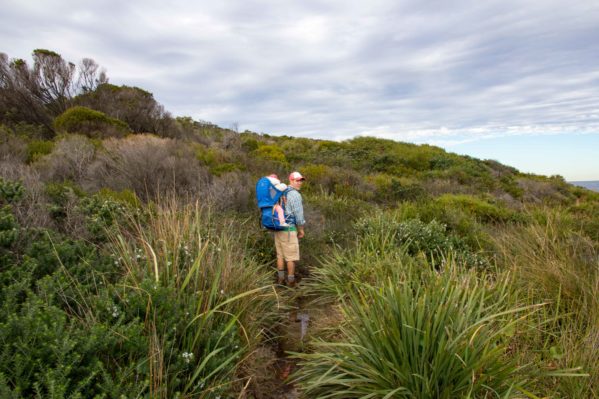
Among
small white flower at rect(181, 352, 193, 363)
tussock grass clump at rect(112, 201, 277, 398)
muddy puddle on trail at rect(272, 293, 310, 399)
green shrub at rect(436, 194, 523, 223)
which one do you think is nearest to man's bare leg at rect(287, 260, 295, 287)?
muddy puddle on trail at rect(272, 293, 310, 399)

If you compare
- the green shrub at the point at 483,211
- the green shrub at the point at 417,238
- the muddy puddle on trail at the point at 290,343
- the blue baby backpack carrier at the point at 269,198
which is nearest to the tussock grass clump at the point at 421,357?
the muddy puddle on trail at the point at 290,343

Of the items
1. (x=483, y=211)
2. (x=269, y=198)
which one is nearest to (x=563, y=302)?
(x=269, y=198)

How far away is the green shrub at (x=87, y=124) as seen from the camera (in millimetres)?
13031

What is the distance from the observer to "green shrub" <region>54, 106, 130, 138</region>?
42.8 ft

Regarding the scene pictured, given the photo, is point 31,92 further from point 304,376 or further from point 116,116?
point 304,376

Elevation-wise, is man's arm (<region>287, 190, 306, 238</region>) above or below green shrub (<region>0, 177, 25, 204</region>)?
below

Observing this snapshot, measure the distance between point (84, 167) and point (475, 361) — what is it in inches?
343

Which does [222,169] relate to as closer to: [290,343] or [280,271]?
[280,271]

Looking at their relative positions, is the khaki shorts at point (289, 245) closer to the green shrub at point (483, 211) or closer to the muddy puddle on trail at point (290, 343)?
the muddy puddle on trail at point (290, 343)

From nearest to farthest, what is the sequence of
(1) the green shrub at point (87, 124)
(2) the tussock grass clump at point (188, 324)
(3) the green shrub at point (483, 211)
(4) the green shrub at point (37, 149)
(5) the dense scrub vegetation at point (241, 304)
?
1. (5) the dense scrub vegetation at point (241, 304)
2. (2) the tussock grass clump at point (188, 324)
3. (4) the green shrub at point (37, 149)
4. (3) the green shrub at point (483, 211)
5. (1) the green shrub at point (87, 124)

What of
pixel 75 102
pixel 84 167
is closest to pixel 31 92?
pixel 75 102

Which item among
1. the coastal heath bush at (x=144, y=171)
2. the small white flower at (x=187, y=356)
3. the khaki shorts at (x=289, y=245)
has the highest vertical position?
the coastal heath bush at (x=144, y=171)

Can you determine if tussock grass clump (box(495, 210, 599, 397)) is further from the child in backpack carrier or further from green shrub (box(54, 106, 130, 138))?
green shrub (box(54, 106, 130, 138))

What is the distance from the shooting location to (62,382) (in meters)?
1.83
